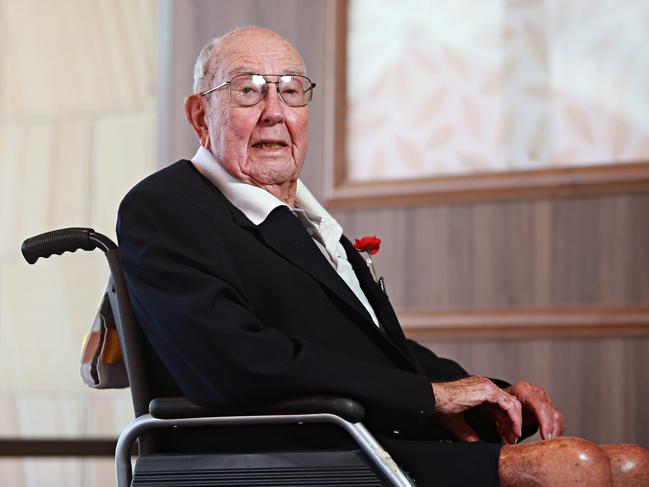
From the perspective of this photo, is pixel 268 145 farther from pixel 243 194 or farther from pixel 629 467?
pixel 629 467

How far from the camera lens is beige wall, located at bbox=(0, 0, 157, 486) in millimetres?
4531

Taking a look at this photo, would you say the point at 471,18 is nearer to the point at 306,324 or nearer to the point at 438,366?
the point at 438,366

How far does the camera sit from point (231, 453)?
171 centimetres

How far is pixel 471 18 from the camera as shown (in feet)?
11.4

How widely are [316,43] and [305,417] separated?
223 cm

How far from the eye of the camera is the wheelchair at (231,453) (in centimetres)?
162

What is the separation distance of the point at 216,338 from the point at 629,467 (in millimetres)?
749

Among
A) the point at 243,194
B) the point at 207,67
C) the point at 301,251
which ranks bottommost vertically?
the point at 301,251

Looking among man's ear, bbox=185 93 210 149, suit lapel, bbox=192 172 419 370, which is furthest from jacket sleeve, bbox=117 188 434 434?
man's ear, bbox=185 93 210 149

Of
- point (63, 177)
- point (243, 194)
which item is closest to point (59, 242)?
point (243, 194)

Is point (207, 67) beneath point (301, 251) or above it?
above

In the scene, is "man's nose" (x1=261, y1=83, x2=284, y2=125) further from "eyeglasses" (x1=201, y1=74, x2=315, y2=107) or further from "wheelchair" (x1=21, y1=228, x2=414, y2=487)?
"wheelchair" (x1=21, y1=228, x2=414, y2=487)

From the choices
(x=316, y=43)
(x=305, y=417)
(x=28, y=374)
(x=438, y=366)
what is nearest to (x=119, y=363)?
(x=305, y=417)

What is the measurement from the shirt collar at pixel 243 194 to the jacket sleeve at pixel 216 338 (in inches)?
6.8
